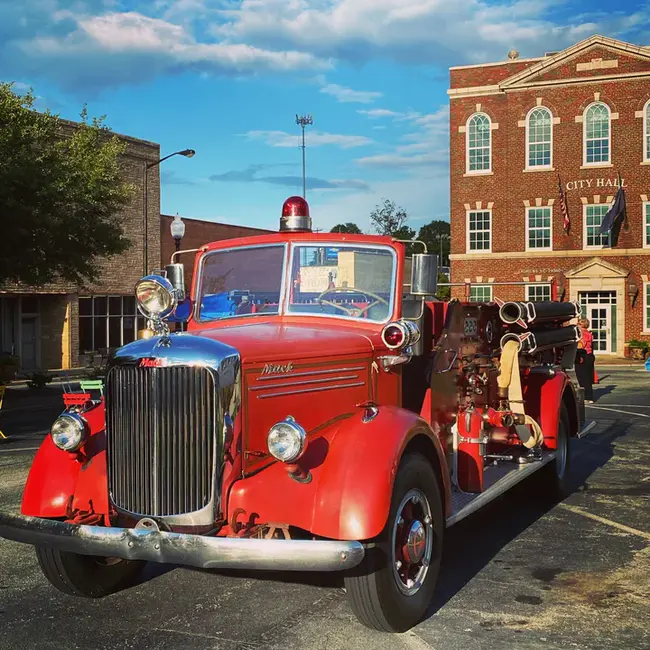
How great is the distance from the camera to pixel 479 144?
112ft

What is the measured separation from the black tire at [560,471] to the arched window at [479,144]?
2693cm

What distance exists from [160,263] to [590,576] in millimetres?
31200

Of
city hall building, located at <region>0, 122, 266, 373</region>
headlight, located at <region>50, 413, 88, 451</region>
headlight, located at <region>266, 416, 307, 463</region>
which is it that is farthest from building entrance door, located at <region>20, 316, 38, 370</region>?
headlight, located at <region>266, 416, 307, 463</region>

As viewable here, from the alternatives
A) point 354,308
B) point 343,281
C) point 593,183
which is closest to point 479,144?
point 593,183

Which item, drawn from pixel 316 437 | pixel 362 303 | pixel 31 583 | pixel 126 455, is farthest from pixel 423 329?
pixel 31 583

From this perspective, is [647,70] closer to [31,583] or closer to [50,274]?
[50,274]

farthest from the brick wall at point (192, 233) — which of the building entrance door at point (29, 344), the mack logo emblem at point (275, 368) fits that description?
the mack logo emblem at point (275, 368)

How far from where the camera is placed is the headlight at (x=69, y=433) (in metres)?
4.89

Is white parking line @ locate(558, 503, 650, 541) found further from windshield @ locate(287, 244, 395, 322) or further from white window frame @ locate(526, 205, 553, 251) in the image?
white window frame @ locate(526, 205, 553, 251)

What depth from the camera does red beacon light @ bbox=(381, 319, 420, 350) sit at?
5430mm

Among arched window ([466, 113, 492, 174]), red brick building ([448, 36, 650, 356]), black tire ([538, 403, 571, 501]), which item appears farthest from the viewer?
arched window ([466, 113, 492, 174])

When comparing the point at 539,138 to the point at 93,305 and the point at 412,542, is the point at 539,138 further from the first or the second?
the point at 412,542

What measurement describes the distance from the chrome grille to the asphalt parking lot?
2.59 ft

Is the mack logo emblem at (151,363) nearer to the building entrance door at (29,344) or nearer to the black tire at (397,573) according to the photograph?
the black tire at (397,573)
